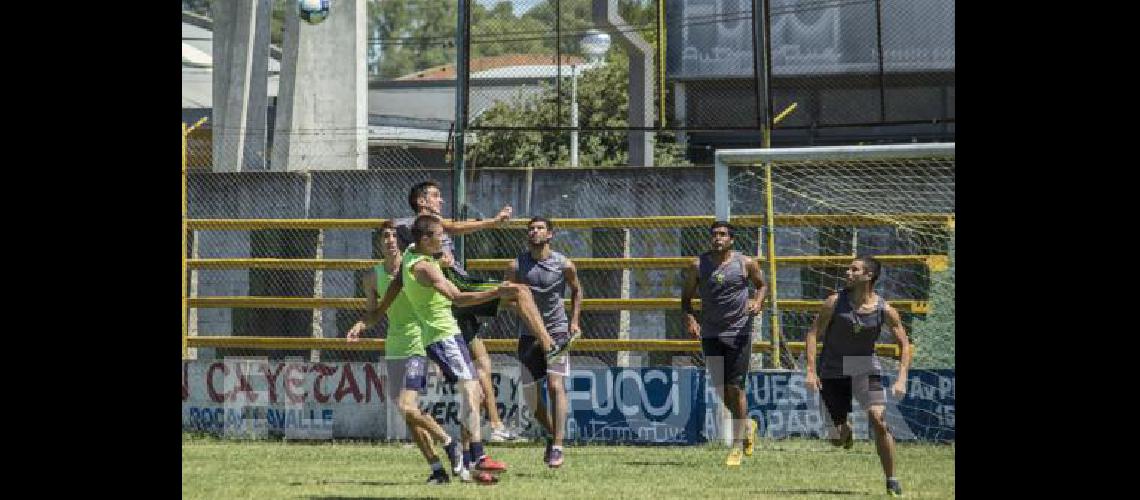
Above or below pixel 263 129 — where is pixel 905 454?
below

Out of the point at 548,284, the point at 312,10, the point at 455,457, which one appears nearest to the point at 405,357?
the point at 455,457

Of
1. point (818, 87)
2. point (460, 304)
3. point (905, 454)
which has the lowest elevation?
point (905, 454)

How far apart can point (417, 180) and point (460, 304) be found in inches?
294

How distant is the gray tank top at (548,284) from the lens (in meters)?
15.6

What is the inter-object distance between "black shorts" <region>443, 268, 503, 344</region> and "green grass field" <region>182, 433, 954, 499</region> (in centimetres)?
119

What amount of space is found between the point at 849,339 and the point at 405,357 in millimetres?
3278

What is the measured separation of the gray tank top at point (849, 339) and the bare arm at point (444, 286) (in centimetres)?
280

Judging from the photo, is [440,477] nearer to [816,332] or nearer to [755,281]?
[816,332]

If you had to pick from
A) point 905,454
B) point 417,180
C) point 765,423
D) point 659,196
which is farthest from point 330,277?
point 905,454

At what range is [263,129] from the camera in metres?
24.4

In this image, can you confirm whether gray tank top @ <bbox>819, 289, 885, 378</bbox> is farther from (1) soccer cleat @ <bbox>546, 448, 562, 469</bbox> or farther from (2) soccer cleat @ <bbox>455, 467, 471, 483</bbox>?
(2) soccer cleat @ <bbox>455, 467, 471, 483</bbox>

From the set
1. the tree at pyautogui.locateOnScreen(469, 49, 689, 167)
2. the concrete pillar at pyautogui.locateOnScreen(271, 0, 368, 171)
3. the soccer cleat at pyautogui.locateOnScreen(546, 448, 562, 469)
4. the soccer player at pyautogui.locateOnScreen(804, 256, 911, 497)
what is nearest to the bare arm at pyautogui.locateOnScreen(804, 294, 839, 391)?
the soccer player at pyautogui.locateOnScreen(804, 256, 911, 497)
